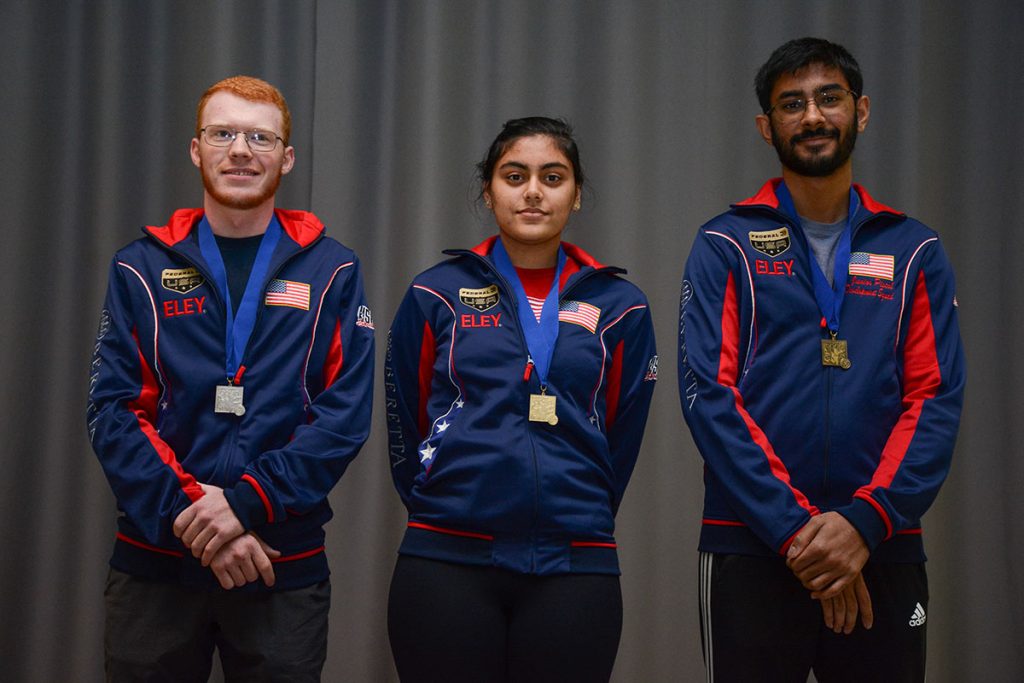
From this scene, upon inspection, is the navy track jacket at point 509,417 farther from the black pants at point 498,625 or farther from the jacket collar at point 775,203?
the jacket collar at point 775,203

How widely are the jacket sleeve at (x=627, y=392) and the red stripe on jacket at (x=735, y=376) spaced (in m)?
0.22

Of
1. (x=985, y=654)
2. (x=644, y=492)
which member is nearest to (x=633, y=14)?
(x=644, y=492)

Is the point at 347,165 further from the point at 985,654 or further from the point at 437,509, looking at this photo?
the point at 985,654

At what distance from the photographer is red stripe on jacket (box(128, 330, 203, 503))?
82.0 inches

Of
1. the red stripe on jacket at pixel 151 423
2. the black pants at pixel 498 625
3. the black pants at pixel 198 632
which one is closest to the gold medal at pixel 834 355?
the black pants at pixel 498 625

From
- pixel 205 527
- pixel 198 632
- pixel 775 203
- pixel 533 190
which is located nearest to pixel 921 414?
pixel 775 203

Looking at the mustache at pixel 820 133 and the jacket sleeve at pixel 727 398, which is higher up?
the mustache at pixel 820 133

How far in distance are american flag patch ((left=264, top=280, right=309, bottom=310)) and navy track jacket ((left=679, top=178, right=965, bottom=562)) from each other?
3.03ft

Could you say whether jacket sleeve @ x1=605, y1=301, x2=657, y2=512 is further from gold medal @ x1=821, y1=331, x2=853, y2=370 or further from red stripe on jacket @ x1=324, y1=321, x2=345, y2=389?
red stripe on jacket @ x1=324, y1=321, x2=345, y2=389

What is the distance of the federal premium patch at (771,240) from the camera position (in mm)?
2260

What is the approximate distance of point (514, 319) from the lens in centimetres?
225

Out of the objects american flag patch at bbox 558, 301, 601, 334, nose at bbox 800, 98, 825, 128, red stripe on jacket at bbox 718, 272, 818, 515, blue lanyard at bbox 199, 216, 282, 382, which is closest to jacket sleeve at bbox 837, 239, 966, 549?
red stripe on jacket at bbox 718, 272, 818, 515

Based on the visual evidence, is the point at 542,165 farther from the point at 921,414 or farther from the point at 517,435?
the point at 921,414

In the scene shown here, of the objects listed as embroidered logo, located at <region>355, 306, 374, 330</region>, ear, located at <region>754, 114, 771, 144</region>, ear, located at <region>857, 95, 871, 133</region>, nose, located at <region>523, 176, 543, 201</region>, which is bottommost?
embroidered logo, located at <region>355, 306, 374, 330</region>
